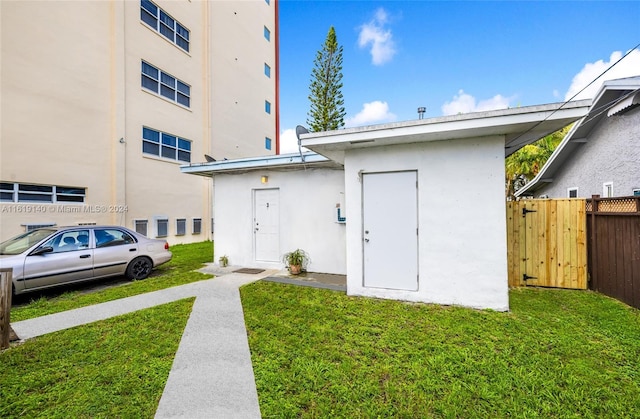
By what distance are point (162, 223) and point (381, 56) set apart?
51.2 feet

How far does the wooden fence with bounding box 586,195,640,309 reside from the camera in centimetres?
444

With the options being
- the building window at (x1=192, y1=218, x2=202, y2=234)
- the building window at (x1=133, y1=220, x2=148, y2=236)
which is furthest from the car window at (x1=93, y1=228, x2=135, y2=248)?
the building window at (x1=192, y1=218, x2=202, y2=234)

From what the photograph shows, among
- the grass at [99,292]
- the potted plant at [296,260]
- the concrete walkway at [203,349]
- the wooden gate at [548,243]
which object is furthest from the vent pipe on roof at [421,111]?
the grass at [99,292]

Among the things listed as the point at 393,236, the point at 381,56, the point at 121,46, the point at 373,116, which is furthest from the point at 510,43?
the point at 373,116

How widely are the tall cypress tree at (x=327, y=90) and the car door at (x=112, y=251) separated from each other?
17.0 meters

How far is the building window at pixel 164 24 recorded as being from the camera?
12695mm

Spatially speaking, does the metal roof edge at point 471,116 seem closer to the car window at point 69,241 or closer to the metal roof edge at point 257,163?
the metal roof edge at point 257,163

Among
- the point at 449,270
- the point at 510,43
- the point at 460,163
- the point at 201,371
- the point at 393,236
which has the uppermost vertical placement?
the point at 510,43

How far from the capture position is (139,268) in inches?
275

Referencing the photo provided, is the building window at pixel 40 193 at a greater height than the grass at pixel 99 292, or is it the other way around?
the building window at pixel 40 193

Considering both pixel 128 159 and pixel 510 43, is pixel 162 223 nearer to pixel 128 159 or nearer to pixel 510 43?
pixel 128 159

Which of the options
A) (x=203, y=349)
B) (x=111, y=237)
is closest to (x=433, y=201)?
(x=203, y=349)

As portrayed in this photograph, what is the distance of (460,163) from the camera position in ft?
15.3

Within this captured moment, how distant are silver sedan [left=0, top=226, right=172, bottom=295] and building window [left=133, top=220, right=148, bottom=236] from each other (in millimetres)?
5811
